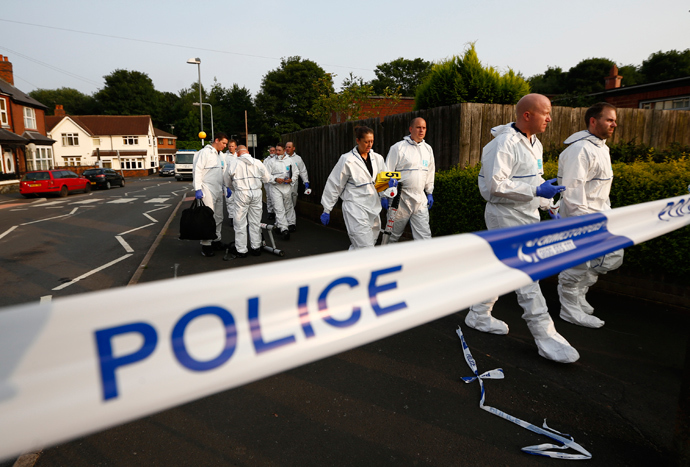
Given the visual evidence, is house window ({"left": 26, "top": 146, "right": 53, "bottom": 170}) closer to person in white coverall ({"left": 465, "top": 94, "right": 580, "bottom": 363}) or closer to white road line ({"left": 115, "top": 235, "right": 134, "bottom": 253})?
white road line ({"left": 115, "top": 235, "right": 134, "bottom": 253})

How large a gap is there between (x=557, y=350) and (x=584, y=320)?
104 cm

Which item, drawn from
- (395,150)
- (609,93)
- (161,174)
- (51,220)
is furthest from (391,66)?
(395,150)

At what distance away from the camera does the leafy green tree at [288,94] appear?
2085 inches

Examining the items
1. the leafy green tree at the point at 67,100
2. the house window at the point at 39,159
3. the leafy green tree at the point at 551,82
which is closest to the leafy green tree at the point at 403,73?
the leafy green tree at the point at 551,82

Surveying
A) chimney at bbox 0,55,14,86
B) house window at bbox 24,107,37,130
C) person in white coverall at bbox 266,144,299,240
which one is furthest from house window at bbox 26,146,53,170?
person in white coverall at bbox 266,144,299,240

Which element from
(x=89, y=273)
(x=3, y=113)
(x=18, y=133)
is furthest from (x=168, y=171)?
(x=89, y=273)

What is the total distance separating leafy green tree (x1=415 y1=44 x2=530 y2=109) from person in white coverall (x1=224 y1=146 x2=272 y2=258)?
12.7ft

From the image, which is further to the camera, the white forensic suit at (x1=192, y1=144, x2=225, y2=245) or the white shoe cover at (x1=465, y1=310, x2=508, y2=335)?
the white forensic suit at (x1=192, y1=144, x2=225, y2=245)

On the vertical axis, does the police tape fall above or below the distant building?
below

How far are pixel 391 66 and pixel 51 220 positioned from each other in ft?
232

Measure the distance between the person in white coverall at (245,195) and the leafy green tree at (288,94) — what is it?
45980 mm

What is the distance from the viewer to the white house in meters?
54.6

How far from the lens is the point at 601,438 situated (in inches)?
104

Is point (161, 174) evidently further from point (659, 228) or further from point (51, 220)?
point (659, 228)
